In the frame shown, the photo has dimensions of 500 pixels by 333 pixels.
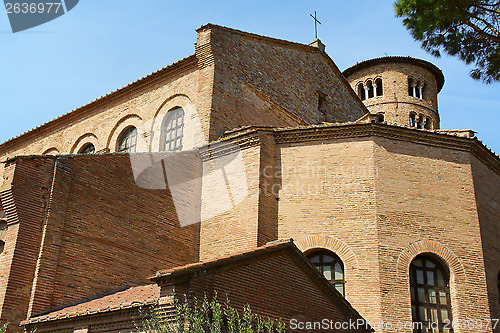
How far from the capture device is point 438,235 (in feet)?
36.3

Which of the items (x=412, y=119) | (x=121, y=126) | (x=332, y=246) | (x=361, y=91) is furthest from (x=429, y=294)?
(x=361, y=91)

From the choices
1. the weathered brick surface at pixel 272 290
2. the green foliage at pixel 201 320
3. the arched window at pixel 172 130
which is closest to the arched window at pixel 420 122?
the arched window at pixel 172 130

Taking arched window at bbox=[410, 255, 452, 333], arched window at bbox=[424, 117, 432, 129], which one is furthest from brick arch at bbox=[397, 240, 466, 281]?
arched window at bbox=[424, 117, 432, 129]

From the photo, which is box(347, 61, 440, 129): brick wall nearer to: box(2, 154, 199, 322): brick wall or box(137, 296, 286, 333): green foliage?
box(2, 154, 199, 322): brick wall

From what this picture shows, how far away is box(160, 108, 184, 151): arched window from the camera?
14156 mm

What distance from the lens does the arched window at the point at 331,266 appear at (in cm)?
1081

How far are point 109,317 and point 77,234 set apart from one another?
2436 mm

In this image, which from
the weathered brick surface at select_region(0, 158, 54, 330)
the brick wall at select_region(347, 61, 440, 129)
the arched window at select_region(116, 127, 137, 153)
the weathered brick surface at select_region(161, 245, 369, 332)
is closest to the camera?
the weathered brick surface at select_region(161, 245, 369, 332)

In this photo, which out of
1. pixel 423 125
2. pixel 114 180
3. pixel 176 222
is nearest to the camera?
pixel 114 180

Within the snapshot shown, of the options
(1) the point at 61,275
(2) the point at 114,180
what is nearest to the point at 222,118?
(2) the point at 114,180

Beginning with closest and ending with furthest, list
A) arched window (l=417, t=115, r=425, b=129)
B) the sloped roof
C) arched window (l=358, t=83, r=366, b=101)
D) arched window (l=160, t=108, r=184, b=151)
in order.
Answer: the sloped roof → arched window (l=160, t=108, r=184, b=151) → arched window (l=417, t=115, r=425, b=129) → arched window (l=358, t=83, r=366, b=101)

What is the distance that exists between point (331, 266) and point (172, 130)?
5938mm

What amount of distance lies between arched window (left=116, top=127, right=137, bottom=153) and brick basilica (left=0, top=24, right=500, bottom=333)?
3.82 feet

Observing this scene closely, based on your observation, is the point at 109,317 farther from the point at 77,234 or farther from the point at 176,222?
the point at 176,222
